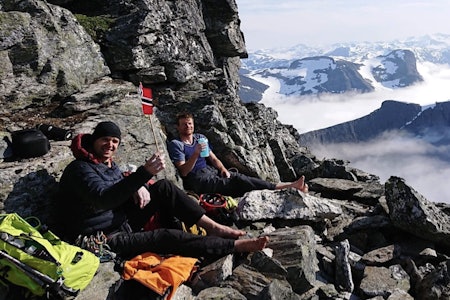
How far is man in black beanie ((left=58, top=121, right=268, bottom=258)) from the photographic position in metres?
7.99

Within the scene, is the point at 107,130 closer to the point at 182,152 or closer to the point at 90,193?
the point at 90,193

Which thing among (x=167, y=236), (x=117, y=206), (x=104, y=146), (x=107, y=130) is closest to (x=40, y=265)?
(x=117, y=206)

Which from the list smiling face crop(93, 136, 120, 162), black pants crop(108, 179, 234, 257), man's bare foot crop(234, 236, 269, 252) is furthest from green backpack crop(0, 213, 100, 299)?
man's bare foot crop(234, 236, 269, 252)

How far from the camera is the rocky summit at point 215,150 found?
8.93m

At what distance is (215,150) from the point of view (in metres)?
17.2

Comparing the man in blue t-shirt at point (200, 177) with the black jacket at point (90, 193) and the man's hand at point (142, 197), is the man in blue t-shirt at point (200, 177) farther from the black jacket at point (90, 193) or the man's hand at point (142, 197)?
the black jacket at point (90, 193)

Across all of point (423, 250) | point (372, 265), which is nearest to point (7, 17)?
point (372, 265)

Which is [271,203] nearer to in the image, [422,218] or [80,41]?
[422,218]

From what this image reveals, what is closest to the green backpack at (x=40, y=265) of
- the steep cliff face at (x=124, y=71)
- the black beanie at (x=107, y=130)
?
the black beanie at (x=107, y=130)

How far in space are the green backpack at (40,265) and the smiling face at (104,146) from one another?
2542 mm

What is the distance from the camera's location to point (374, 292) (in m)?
9.20

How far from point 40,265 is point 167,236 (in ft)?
9.13

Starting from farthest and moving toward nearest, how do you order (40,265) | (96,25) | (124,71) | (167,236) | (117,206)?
1. (96,25)
2. (124,71)
3. (167,236)
4. (117,206)
5. (40,265)

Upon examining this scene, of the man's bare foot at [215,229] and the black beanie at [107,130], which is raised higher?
the black beanie at [107,130]
